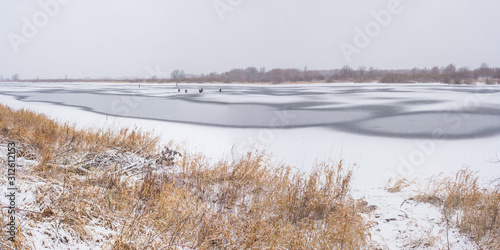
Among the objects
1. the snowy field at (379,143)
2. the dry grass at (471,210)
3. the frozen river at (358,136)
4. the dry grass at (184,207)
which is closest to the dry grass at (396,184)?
the snowy field at (379,143)

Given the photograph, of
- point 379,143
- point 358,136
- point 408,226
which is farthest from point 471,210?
point 358,136

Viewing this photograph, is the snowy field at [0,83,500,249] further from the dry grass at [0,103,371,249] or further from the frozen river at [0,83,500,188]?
the dry grass at [0,103,371,249]

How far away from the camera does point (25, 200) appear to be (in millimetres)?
3045

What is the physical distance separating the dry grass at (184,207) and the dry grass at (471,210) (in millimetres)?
1188

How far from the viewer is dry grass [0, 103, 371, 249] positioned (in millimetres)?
2914

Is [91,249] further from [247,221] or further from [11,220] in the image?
[247,221]

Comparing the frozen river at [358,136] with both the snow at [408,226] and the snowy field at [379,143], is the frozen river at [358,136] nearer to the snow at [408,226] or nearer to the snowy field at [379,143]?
the snowy field at [379,143]

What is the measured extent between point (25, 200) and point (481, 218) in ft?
17.0

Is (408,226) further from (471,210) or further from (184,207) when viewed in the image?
(184,207)

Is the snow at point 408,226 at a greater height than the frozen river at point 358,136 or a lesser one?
lesser

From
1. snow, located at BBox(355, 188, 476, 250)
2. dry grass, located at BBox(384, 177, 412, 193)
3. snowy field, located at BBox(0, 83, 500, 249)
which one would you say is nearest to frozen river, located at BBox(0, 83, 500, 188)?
snowy field, located at BBox(0, 83, 500, 249)

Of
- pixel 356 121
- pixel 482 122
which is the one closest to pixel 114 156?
pixel 356 121

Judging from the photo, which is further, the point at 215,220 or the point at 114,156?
the point at 114,156

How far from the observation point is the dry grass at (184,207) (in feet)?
9.56
